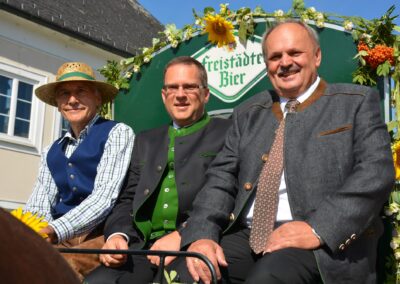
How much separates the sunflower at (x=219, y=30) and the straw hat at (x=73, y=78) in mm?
719

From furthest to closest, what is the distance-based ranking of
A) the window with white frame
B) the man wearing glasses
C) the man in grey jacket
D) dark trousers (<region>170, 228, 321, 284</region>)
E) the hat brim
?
1. the window with white frame
2. the hat brim
3. the man wearing glasses
4. the man in grey jacket
5. dark trousers (<region>170, 228, 321, 284</region>)

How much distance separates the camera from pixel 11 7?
405 inches

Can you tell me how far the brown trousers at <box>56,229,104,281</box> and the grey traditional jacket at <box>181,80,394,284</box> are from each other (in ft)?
2.14

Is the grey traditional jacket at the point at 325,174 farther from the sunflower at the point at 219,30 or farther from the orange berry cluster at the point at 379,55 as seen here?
the sunflower at the point at 219,30

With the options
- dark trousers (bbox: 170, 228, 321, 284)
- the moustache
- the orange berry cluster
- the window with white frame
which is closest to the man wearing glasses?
dark trousers (bbox: 170, 228, 321, 284)

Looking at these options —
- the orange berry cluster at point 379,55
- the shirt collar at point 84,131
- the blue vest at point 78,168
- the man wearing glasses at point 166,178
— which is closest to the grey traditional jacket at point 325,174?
the man wearing glasses at point 166,178

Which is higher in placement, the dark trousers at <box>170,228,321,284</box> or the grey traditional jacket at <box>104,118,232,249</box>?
the grey traditional jacket at <box>104,118,232,249</box>

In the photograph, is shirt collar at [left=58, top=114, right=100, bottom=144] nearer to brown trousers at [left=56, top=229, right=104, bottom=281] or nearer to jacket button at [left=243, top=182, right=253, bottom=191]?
brown trousers at [left=56, top=229, right=104, bottom=281]

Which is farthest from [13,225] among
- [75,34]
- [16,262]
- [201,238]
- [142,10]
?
[142,10]

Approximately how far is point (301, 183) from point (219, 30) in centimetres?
167

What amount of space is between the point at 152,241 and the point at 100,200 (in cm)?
36

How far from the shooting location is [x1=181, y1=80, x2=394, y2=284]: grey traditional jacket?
7.23ft

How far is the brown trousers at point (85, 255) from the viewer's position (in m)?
2.91

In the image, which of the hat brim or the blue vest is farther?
the hat brim
